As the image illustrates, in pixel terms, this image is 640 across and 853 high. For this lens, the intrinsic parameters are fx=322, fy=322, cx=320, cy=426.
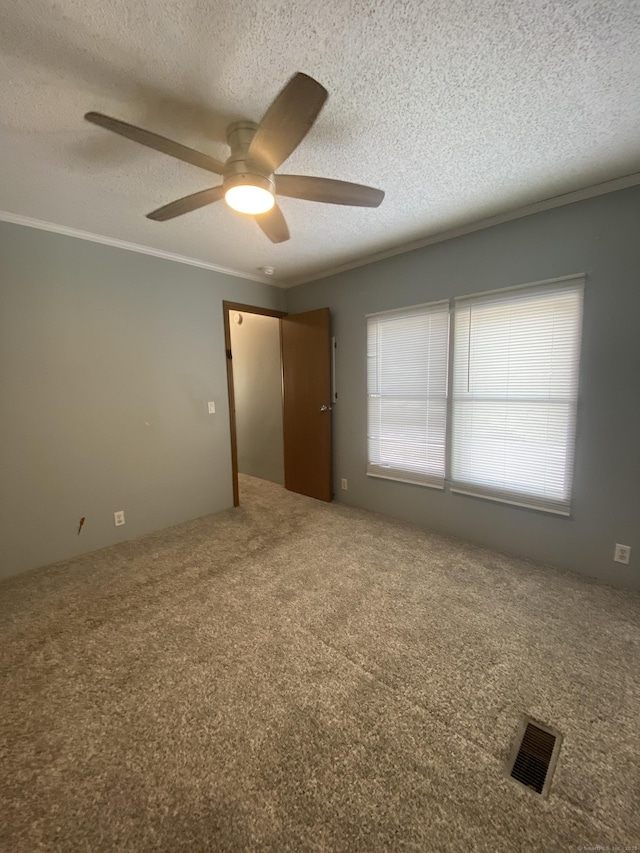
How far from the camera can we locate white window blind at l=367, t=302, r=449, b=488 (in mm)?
2768

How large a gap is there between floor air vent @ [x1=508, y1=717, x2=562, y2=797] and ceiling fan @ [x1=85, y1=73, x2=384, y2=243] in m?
2.31

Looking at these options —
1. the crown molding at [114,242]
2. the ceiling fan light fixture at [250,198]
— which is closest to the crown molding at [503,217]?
the crown molding at [114,242]

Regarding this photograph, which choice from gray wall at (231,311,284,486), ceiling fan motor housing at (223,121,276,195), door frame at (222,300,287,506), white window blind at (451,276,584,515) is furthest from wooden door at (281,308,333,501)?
ceiling fan motor housing at (223,121,276,195)

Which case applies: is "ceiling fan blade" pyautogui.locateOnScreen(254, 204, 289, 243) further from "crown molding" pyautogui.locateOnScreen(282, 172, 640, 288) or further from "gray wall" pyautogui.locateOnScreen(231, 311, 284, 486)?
"gray wall" pyautogui.locateOnScreen(231, 311, 284, 486)

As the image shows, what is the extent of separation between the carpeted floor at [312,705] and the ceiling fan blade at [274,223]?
2.20 meters

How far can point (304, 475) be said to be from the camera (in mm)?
3852

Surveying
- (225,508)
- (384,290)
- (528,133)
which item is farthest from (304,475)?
(528,133)

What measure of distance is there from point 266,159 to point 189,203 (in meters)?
0.52

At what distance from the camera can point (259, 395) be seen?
14.8ft

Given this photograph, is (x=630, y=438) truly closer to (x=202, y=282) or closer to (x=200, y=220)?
(x=200, y=220)

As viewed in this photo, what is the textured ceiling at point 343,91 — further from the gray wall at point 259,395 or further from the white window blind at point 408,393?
the gray wall at point 259,395

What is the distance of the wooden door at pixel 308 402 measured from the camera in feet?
11.5

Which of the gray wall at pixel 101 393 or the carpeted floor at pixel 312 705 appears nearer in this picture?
the carpeted floor at pixel 312 705

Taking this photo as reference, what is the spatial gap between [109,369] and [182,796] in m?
2.64
